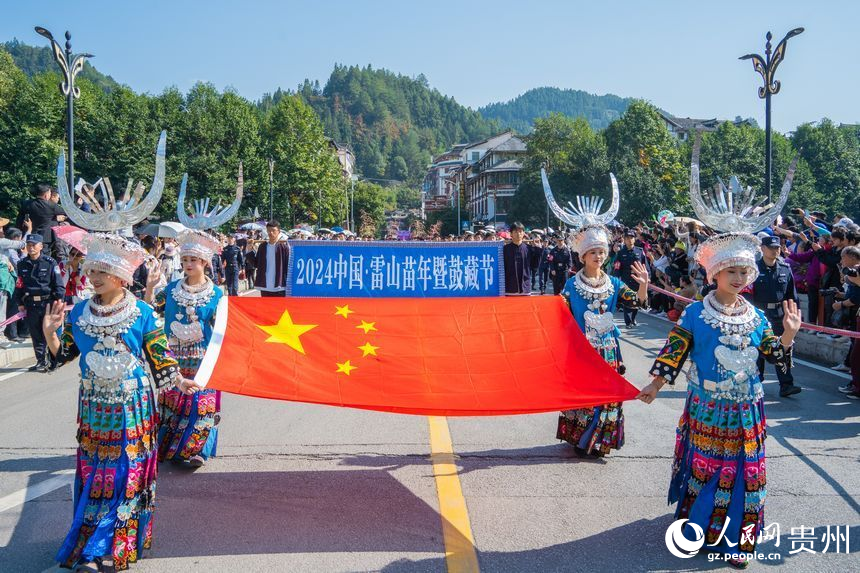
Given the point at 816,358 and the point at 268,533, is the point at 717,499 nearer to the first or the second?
the point at 268,533

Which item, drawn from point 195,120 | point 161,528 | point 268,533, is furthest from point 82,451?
point 195,120

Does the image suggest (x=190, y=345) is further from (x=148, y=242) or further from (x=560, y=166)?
(x=560, y=166)

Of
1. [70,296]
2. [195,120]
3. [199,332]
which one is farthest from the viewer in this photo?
[195,120]

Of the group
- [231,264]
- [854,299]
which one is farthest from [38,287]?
[231,264]

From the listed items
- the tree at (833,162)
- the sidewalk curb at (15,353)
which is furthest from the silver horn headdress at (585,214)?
the tree at (833,162)

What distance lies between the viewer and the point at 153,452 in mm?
4445

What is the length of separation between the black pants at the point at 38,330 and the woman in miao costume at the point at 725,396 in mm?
9423

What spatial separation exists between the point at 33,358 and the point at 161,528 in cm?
891

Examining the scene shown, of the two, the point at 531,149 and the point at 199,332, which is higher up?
the point at 531,149

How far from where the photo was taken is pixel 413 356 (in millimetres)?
5688

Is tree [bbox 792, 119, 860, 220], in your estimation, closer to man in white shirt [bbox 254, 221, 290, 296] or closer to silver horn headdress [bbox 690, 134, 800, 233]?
man in white shirt [bbox 254, 221, 290, 296]

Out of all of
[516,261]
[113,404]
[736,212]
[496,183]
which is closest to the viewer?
[113,404]

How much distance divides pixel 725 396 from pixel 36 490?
16.6 feet

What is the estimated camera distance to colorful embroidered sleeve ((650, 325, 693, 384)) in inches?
183
